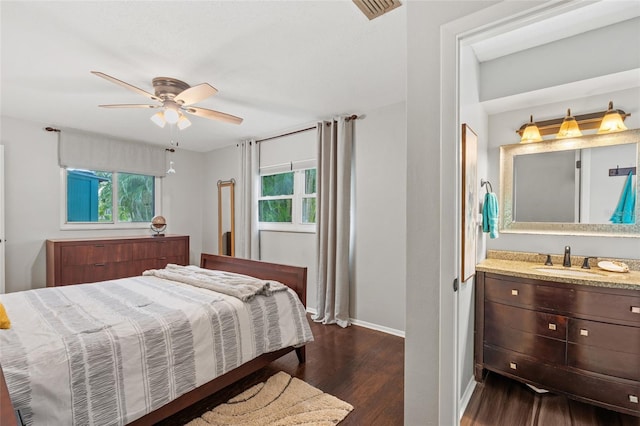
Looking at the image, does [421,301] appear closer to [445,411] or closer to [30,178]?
[445,411]

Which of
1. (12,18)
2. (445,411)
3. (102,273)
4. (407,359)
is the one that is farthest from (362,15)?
(102,273)

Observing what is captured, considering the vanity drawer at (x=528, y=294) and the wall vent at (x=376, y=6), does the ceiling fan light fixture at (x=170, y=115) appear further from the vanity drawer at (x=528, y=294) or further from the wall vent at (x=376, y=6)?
the vanity drawer at (x=528, y=294)

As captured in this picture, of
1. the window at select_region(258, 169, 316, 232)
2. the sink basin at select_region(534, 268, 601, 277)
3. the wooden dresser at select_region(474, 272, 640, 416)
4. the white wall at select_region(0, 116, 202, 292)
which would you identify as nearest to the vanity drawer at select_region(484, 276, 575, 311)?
the wooden dresser at select_region(474, 272, 640, 416)

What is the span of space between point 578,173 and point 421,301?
1.89 meters

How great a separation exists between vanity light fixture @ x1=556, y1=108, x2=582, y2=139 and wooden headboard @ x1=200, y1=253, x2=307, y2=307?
227 cm

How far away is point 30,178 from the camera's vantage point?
12.0ft

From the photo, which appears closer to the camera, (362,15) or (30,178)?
(362,15)

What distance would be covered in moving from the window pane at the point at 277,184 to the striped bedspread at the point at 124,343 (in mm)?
2127

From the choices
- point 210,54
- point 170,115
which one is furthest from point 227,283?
point 210,54

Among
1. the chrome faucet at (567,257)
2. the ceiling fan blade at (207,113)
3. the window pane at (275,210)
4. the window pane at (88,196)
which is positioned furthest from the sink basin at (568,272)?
the window pane at (88,196)

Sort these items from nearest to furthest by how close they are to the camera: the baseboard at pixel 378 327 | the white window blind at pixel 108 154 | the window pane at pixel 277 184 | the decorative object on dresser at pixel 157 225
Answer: the baseboard at pixel 378 327 < the white window blind at pixel 108 154 < the window pane at pixel 277 184 < the decorative object on dresser at pixel 157 225

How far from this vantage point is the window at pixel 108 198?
4.11 meters

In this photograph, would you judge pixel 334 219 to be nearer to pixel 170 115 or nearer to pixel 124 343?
pixel 170 115

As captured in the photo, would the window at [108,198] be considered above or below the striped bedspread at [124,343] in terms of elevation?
above
